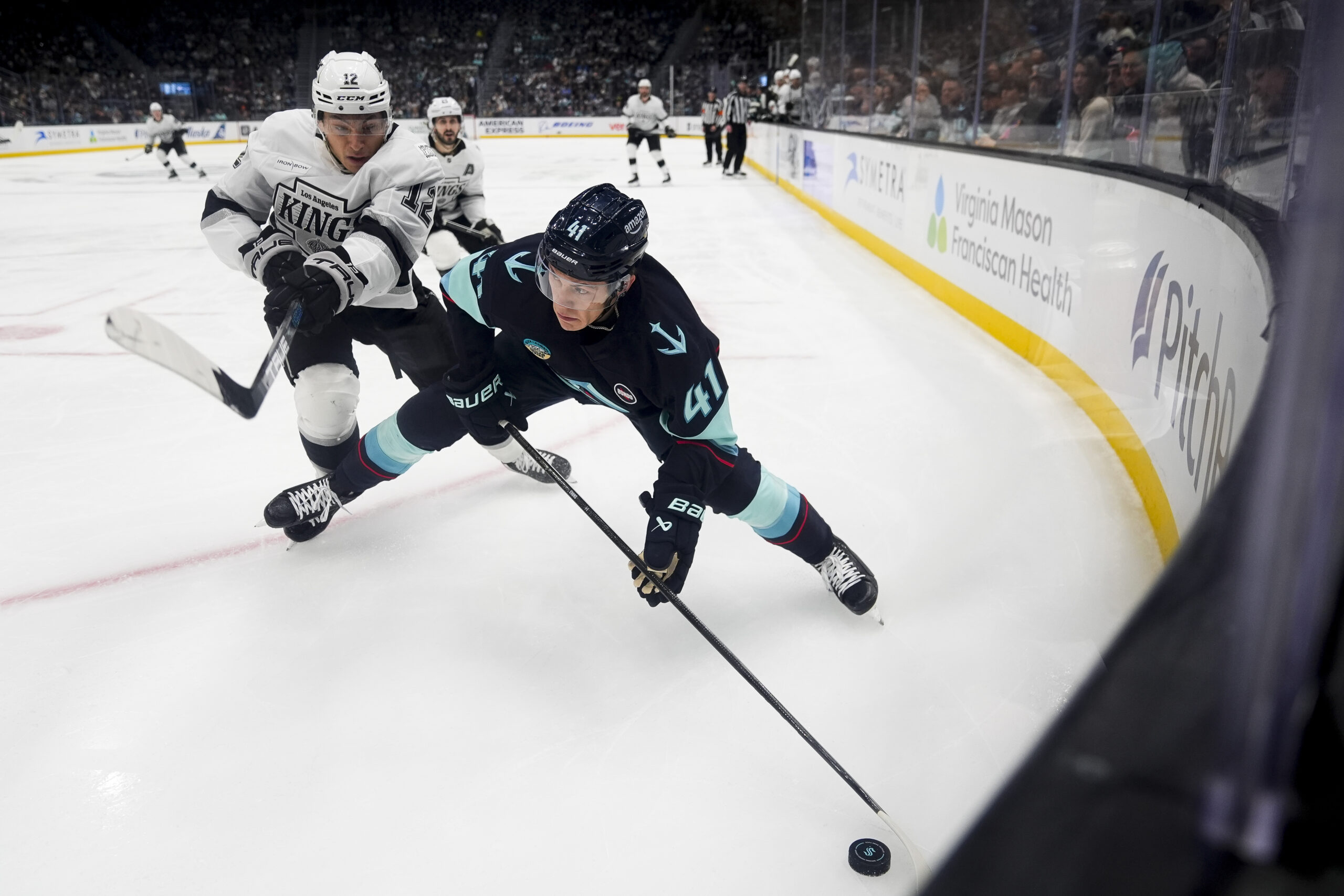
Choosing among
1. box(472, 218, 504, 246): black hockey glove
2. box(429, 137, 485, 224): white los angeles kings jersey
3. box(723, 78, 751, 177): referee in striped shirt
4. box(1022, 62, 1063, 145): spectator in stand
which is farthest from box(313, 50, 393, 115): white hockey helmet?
box(723, 78, 751, 177): referee in striped shirt

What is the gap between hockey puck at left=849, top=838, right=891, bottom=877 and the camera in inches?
53.6

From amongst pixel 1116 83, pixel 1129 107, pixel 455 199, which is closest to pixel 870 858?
pixel 1129 107

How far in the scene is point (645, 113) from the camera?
38.3ft

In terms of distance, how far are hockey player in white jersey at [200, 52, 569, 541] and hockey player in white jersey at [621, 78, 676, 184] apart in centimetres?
948

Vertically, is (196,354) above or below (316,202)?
below

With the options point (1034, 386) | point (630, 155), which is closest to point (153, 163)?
point (630, 155)

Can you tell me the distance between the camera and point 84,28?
72.8ft

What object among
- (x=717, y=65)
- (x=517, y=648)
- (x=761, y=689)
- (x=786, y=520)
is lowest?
(x=517, y=648)

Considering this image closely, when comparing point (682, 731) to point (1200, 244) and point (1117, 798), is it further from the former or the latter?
point (1200, 244)

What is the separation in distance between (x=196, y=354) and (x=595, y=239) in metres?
1.14

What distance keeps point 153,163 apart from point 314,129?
1591 cm

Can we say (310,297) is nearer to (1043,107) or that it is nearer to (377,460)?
(377,460)

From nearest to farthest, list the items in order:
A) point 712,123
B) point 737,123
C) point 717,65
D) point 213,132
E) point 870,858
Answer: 1. point 870,858
2. point 737,123
3. point 712,123
4. point 213,132
5. point 717,65

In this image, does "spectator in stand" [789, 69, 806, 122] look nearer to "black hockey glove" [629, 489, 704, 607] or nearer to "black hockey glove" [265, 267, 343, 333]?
"black hockey glove" [265, 267, 343, 333]
